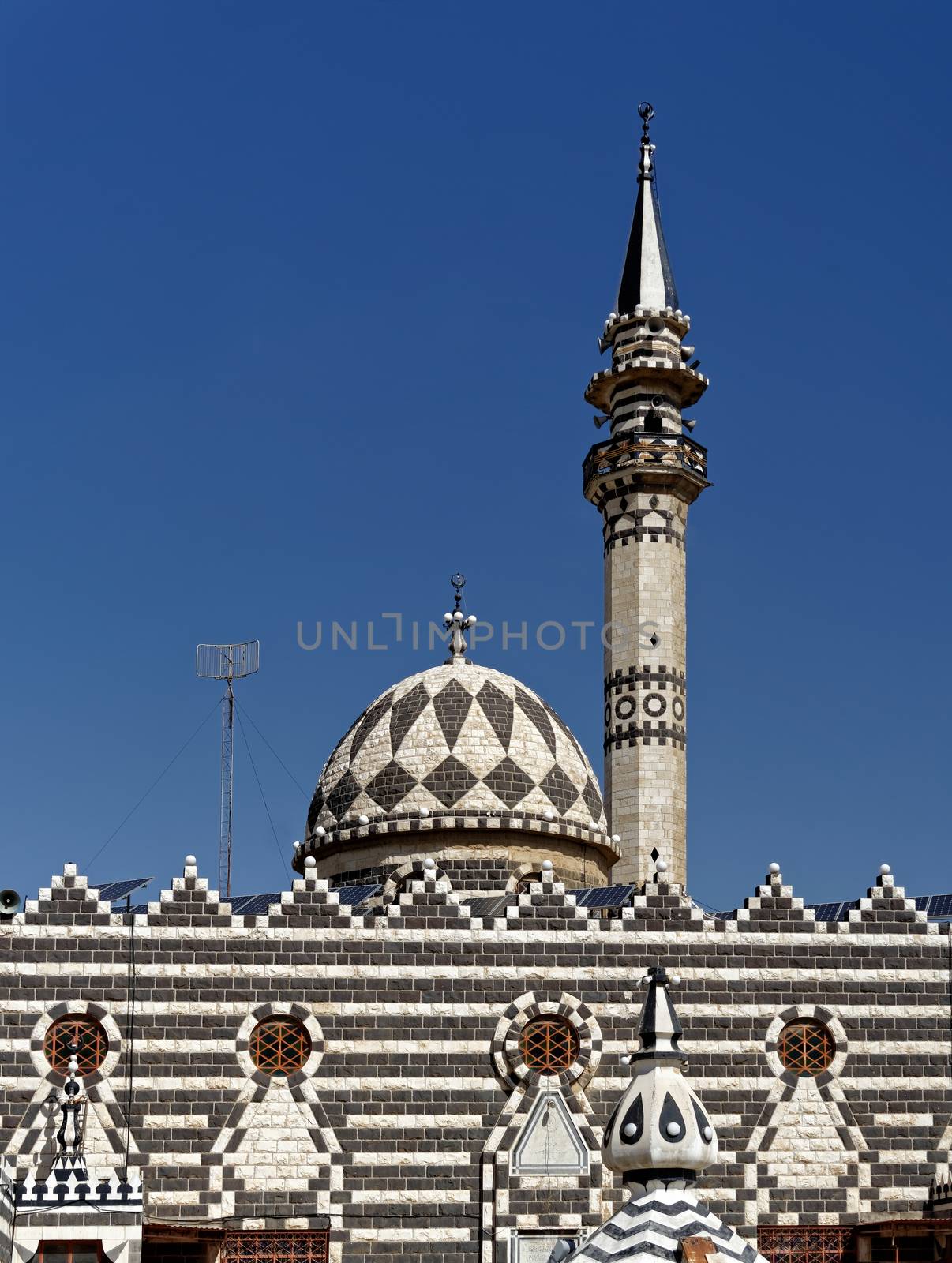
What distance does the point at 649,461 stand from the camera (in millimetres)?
41875

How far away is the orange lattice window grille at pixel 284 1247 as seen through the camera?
91.2 ft

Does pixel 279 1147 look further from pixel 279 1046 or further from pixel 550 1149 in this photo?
pixel 550 1149

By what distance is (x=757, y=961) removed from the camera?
29.3m

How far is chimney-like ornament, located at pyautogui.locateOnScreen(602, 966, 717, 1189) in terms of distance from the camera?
19.6 m

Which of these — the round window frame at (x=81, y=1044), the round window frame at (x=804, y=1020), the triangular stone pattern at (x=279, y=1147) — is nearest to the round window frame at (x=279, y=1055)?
the triangular stone pattern at (x=279, y=1147)

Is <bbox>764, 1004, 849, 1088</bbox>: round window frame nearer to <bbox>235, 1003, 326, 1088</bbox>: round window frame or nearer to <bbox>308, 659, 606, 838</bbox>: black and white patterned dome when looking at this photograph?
<bbox>235, 1003, 326, 1088</bbox>: round window frame

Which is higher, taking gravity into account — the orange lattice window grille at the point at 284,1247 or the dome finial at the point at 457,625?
the dome finial at the point at 457,625

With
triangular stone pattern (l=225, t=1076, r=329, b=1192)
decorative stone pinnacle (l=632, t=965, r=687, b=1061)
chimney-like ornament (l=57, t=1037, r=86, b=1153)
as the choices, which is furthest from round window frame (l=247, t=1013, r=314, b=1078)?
decorative stone pinnacle (l=632, t=965, r=687, b=1061)

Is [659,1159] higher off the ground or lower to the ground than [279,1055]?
lower

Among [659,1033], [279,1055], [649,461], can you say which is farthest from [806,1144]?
[649,461]

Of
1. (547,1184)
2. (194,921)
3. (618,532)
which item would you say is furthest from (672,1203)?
(618,532)

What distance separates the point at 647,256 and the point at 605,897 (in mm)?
18976

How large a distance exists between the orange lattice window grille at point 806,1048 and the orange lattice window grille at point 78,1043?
954 cm

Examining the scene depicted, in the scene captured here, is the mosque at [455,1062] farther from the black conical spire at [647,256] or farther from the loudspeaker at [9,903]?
the black conical spire at [647,256]
